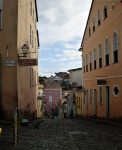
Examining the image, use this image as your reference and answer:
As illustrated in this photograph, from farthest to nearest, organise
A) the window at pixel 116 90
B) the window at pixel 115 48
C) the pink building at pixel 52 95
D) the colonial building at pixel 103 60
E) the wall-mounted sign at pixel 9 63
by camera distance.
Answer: the pink building at pixel 52 95
the window at pixel 116 90
the window at pixel 115 48
the colonial building at pixel 103 60
the wall-mounted sign at pixel 9 63

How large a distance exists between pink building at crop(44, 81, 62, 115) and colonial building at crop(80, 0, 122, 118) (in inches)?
1808

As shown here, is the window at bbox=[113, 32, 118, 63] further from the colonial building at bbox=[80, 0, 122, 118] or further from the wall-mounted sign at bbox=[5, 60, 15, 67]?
the wall-mounted sign at bbox=[5, 60, 15, 67]

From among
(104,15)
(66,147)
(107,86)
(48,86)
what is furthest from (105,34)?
(48,86)

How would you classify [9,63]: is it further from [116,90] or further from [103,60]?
[103,60]

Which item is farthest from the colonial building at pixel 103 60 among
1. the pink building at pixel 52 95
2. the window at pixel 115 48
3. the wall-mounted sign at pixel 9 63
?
the pink building at pixel 52 95

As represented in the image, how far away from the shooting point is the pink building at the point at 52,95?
7556 cm

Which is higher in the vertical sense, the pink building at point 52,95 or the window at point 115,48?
the window at point 115,48

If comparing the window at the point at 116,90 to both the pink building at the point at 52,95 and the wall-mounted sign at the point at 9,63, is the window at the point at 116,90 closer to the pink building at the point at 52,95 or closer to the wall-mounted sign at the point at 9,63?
the wall-mounted sign at the point at 9,63

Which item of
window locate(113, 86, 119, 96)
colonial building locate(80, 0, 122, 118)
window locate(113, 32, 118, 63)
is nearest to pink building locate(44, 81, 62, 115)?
colonial building locate(80, 0, 122, 118)

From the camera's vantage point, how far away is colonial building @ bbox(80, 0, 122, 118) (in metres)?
17.5

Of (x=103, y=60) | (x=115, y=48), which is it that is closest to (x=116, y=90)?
(x=115, y=48)

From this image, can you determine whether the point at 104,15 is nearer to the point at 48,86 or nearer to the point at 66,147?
the point at 66,147

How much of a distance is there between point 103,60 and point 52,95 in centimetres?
5626

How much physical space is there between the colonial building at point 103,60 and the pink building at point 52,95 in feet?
151
